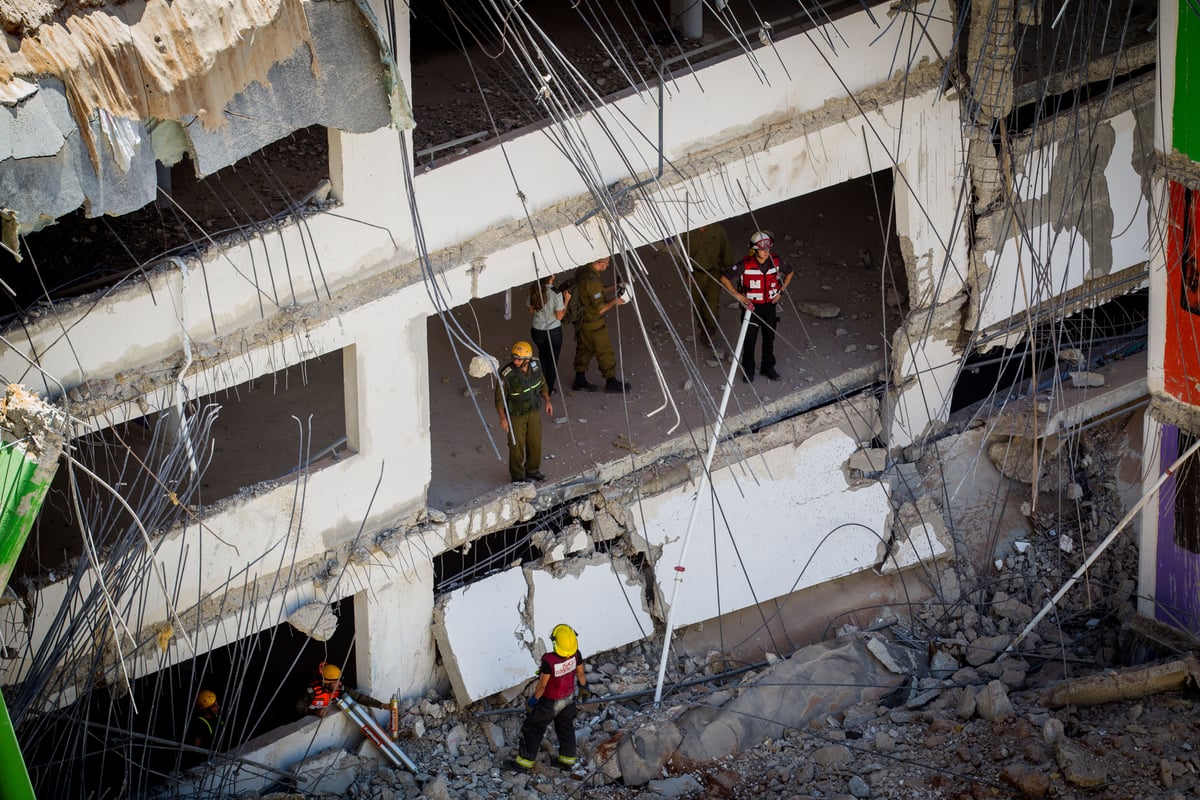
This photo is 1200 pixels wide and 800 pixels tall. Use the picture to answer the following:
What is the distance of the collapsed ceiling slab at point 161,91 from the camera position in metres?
6.43

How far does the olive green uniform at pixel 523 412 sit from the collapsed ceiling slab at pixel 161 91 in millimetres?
3277

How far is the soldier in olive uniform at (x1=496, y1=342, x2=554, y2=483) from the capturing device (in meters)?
10.6

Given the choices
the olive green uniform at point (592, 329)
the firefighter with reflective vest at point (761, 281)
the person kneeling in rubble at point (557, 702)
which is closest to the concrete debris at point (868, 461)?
the firefighter with reflective vest at point (761, 281)

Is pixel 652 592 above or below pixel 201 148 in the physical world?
below

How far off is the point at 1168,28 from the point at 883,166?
2.29 meters

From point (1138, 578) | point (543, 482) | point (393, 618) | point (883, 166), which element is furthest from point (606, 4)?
point (1138, 578)

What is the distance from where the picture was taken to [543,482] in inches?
447

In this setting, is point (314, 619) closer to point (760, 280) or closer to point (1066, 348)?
point (760, 280)

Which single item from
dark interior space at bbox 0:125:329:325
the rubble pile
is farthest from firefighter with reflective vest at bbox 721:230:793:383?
dark interior space at bbox 0:125:329:325

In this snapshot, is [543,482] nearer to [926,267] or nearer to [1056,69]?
[926,267]

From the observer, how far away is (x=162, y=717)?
11.4 meters

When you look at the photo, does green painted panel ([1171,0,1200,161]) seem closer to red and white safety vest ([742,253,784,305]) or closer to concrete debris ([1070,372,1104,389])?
concrete debris ([1070,372,1104,389])

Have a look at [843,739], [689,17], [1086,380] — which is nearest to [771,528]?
[843,739]

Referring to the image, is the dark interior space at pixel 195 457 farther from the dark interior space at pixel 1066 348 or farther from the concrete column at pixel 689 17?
the dark interior space at pixel 1066 348
